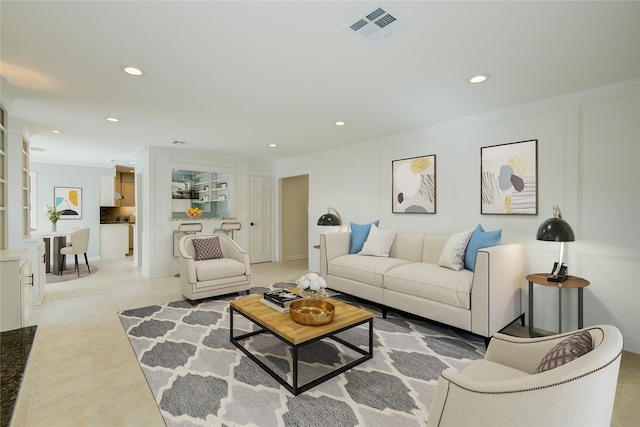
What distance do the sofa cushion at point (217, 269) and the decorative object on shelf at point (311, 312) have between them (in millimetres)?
1839

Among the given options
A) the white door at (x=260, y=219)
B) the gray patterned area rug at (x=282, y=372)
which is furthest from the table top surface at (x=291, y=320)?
the white door at (x=260, y=219)

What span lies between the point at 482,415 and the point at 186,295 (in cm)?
369

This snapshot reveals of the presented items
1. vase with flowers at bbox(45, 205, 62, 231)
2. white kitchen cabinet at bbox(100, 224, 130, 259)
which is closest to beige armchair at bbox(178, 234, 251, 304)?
vase with flowers at bbox(45, 205, 62, 231)

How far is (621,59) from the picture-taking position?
2.25 m

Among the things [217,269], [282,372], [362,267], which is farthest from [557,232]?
[217,269]

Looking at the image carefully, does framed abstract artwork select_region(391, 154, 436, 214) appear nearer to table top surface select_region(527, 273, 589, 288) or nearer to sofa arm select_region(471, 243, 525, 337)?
sofa arm select_region(471, 243, 525, 337)

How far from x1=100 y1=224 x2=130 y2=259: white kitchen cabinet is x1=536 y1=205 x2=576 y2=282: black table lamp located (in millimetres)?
8635

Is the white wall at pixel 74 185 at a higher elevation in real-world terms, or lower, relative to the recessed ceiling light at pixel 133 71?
lower

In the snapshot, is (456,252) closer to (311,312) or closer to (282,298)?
(311,312)

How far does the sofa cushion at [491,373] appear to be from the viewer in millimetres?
1391

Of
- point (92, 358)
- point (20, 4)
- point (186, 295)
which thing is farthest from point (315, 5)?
point (186, 295)

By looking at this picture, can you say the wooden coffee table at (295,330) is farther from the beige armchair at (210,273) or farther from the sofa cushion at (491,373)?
the beige armchair at (210,273)

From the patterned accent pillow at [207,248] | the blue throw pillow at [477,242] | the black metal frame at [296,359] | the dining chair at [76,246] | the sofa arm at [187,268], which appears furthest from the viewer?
the dining chair at [76,246]

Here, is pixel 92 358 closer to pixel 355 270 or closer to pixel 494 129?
pixel 355 270
